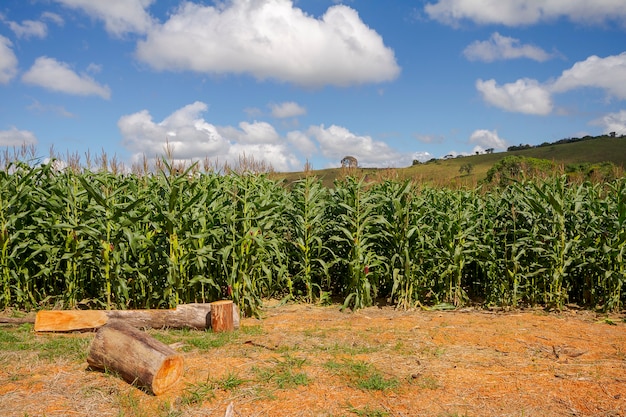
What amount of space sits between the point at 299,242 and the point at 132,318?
3.00 meters

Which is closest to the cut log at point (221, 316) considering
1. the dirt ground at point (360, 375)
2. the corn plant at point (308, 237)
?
the dirt ground at point (360, 375)

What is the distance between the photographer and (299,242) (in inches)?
322

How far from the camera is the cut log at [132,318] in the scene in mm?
6098

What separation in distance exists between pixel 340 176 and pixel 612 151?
61.8 metres

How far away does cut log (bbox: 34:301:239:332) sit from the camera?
20.0 ft

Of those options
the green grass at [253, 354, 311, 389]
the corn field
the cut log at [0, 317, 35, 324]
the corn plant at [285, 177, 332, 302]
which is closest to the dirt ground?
the green grass at [253, 354, 311, 389]

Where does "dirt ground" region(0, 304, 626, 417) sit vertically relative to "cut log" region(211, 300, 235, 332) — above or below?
below

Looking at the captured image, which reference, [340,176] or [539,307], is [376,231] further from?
[539,307]

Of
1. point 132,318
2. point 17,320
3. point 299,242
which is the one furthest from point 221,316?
point 17,320

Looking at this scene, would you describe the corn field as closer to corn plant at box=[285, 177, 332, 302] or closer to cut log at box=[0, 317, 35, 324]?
corn plant at box=[285, 177, 332, 302]

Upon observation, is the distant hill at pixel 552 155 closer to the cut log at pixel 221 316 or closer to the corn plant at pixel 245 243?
the corn plant at pixel 245 243

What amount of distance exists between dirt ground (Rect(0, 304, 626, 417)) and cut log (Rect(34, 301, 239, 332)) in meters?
0.16

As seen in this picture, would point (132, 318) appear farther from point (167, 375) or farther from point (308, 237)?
point (308, 237)

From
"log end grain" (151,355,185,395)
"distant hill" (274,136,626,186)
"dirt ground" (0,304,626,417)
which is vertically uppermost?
"distant hill" (274,136,626,186)
